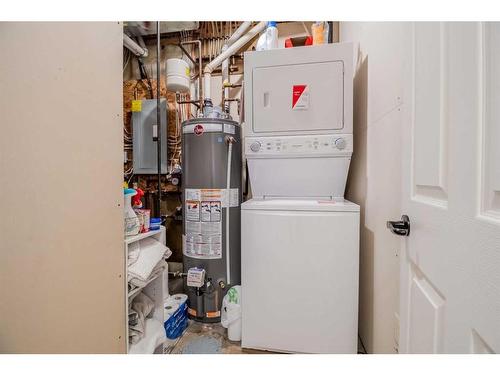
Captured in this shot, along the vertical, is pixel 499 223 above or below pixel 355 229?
above

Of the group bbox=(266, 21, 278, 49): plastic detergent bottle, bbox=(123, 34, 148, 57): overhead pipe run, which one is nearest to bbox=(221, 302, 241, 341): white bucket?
bbox=(266, 21, 278, 49): plastic detergent bottle

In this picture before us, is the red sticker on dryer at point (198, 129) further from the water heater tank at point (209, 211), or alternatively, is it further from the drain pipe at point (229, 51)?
the drain pipe at point (229, 51)

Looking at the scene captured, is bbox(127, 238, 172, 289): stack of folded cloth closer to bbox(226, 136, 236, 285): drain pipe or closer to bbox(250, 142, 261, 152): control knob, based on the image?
bbox(226, 136, 236, 285): drain pipe

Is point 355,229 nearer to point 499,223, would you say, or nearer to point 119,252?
point 499,223

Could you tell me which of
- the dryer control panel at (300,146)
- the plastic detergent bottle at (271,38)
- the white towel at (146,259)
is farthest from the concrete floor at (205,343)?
the plastic detergent bottle at (271,38)

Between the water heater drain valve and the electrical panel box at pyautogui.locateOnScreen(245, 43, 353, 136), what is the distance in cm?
97

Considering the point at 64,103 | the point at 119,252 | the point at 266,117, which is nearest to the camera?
the point at 64,103

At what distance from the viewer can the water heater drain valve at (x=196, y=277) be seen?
142 centimetres

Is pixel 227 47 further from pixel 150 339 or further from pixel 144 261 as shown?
pixel 150 339

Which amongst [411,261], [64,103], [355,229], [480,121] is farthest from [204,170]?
[480,121]

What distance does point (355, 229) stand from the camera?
1.09 metres

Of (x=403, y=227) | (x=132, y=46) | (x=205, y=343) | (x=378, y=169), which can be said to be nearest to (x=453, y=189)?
(x=403, y=227)

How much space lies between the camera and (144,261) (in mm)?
994
